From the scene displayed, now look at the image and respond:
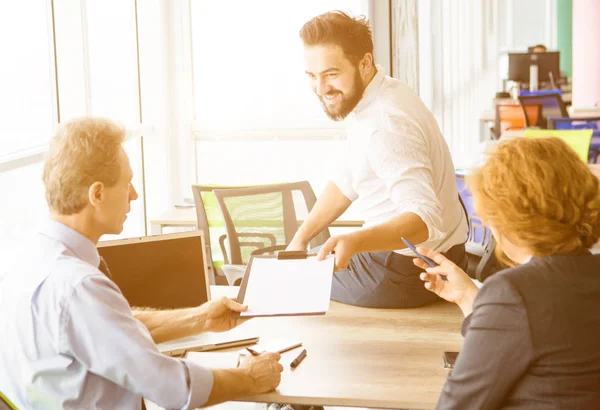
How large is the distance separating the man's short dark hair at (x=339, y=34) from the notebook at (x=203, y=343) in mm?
1121

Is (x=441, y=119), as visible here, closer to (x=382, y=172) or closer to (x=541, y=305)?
(x=382, y=172)

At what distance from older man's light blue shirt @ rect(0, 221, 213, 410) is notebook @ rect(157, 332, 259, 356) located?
1.78 ft

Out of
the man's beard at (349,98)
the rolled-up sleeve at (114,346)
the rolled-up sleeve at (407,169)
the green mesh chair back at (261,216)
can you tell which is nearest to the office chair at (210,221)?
the green mesh chair back at (261,216)

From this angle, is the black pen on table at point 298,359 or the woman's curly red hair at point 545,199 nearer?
the woman's curly red hair at point 545,199

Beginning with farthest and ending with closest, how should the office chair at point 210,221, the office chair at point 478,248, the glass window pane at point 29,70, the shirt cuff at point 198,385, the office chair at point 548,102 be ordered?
the office chair at point 548,102 → the glass window pane at point 29,70 → the office chair at point 210,221 → the office chair at point 478,248 → the shirt cuff at point 198,385

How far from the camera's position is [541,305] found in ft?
5.12

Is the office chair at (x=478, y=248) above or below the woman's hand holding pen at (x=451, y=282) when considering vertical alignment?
below

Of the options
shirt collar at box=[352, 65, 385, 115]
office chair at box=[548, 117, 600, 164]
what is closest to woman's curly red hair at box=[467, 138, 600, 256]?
shirt collar at box=[352, 65, 385, 115]

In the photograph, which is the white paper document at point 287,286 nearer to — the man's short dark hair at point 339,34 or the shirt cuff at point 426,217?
the shirt cuff at point 426,217

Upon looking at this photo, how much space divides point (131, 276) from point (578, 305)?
1.35 metres

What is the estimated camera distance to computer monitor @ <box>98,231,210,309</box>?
240 cm

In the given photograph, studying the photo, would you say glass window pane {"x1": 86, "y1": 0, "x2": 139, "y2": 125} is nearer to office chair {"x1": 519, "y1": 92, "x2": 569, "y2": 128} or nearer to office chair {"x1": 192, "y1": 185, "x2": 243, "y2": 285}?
office chair {"x1": 192, "y1": 185, "x2": 243, "y2": 285}

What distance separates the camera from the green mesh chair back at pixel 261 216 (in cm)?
427

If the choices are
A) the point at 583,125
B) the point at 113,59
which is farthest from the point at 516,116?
the point at 113,59
